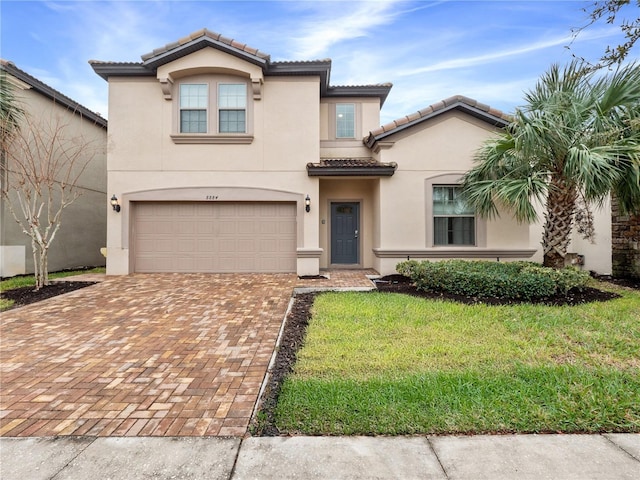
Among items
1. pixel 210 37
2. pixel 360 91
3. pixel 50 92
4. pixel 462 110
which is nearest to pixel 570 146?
pixel 462 110

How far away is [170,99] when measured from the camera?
33.8ft

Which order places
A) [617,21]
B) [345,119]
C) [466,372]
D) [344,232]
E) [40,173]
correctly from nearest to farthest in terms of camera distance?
1. [466,372]
2. [617,21]
3. [40,173]
4. [344,232]
5. [345,119]

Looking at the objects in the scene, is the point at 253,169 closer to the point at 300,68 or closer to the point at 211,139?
the point at 211,139

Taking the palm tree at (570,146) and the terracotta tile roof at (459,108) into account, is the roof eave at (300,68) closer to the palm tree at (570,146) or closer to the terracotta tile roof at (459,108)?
the terracotta tile roof at (459,108)

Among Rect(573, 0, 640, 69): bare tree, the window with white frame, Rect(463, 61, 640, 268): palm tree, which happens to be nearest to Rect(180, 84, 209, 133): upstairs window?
the window with white frame

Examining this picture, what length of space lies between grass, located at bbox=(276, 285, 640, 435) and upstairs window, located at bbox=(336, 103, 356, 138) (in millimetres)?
7903

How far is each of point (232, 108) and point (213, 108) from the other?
0.61 meters

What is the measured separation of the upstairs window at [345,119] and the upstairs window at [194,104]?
4.67m

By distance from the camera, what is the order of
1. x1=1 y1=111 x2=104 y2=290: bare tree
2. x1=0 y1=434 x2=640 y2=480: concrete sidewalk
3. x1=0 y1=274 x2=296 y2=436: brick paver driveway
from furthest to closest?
x1=1 y1=111 x2=104 y2=290: bare tree
x1=0 y1=274 x2=296 y2=436: brick paver driveway
x1=0 y1=434 x2=640 y2=480: concrete sidewalk

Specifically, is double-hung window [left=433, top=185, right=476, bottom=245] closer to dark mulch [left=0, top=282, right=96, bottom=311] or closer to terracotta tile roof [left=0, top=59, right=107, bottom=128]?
dark mulch [left=0, top=282, right=96, bottom=311]

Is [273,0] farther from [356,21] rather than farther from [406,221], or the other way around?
[406,221]

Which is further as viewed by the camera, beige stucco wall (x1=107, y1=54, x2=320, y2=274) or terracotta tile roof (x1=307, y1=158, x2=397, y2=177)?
beige stucco wall (x1=107, y1=54, x2=320, y2=274)

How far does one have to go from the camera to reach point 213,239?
10.7 metres

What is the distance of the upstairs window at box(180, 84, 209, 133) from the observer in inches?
409
